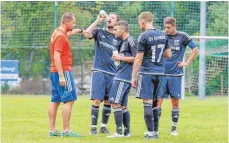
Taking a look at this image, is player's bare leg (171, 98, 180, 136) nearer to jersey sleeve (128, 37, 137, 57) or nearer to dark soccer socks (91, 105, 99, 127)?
dark soccer socks (91, 105, 99, 127)

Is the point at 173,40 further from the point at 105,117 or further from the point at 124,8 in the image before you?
the point at 124,8

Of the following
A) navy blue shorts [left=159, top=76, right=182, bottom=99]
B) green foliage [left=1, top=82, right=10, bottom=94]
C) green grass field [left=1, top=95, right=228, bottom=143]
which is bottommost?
green foliage [left=1, top=82, right=10, bottom=94]

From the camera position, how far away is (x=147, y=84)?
10.8 meters

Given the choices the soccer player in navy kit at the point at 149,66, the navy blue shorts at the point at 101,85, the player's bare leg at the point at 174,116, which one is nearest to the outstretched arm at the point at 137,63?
the soccer player in navy kit at the point at 149,66

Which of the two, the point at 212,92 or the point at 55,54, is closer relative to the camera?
the point at 55,54

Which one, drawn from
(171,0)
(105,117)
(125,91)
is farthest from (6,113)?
(171,0)

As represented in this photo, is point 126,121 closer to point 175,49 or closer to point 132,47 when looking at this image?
point 132,47

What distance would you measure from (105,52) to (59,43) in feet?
4.01

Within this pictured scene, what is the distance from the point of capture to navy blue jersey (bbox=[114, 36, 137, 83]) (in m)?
11.2

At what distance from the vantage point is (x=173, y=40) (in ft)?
39.6

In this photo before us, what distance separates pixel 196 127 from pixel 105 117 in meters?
2.15

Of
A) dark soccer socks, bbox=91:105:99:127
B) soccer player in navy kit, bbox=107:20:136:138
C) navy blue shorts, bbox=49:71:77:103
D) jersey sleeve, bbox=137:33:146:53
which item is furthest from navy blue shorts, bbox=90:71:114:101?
jersey sleeve, bbox=137:33:146:53

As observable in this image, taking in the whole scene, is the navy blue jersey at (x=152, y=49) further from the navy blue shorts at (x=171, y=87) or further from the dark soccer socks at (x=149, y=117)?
the navy blue shorts at (x=171, y=87)

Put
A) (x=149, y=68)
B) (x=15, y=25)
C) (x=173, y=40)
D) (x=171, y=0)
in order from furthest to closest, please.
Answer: (x=15, y=25), (x=171, y=0), (x=173, y=40), (x=149, y=68)
